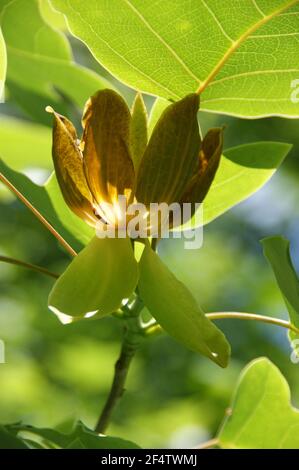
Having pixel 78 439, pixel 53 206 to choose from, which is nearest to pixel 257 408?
pixel 78 439

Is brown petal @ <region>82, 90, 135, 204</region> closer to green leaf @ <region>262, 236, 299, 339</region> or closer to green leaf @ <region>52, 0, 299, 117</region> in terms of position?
green leaf @ <region>52, 0, 299, 117</region>

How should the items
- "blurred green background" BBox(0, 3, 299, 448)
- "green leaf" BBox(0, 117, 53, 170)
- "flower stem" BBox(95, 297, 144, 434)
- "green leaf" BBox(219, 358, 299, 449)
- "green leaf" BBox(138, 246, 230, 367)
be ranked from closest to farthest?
"green leaf" BBox(138, 246, 230, 367), "flower stem" BBox(95, 297, 144, 434), "green leaf" BBox(219, 358, 299, 449), "green leaf" BBox(0, 117, 53, 170), "blurred green background" BBox(0, 3, 299, 448)

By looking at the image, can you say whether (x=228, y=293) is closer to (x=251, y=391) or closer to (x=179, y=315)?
(x=251, y=391)

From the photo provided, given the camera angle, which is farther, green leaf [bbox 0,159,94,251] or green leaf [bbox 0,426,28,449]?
green leaf [bbox 0,159,94,251]

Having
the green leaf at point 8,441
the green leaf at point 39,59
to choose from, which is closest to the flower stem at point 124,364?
the green leaf at point 8,441

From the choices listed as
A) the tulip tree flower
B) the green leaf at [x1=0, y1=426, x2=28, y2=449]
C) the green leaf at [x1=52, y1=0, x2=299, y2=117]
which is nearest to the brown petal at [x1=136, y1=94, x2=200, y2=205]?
the tulip tree flower

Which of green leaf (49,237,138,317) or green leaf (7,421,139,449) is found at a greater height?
green leaf (49,237,138,317)
